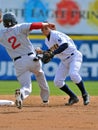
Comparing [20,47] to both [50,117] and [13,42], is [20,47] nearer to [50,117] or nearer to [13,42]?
[13,42]

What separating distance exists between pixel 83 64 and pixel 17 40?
10.9m

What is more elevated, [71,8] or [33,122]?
[33,122]

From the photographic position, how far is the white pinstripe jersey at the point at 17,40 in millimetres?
10242

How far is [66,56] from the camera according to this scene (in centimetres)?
1139

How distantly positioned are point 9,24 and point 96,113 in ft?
7.44

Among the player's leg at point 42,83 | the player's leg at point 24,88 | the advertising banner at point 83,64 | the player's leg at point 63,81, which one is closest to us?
the player's leg at point 24,88

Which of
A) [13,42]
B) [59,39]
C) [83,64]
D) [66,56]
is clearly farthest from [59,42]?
[83,64]

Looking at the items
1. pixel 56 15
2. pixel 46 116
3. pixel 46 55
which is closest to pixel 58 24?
pixel 56 15

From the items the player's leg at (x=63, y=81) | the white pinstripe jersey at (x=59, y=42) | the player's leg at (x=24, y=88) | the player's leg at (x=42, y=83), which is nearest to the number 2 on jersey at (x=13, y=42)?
the player's leg at (x=24, y=88)

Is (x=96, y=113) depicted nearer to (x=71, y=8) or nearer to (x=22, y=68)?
(x=22, y=68)

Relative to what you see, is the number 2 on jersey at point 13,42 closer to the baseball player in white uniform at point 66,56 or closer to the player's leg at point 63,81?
the baseball player in white uniform at point 66,56

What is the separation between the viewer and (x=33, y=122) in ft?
27.9

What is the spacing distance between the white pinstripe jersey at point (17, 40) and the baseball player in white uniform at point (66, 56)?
27.4 inches

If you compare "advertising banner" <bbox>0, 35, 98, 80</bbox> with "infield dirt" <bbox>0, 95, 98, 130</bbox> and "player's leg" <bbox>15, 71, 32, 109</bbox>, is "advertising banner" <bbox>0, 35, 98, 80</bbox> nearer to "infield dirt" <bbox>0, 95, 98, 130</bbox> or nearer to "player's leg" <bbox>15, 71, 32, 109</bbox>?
"infield dirt" <bbox>0, 95, 98, 130</bbox>
